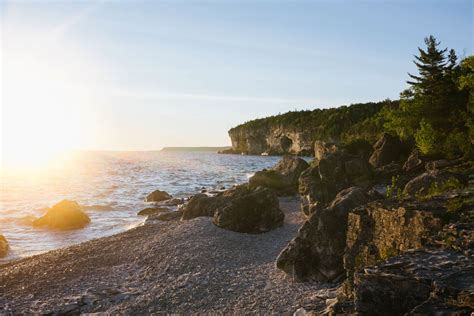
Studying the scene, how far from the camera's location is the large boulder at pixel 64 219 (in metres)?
27.9

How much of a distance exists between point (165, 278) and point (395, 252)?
8.30 meters


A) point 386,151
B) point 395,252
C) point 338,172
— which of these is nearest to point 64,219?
point 338,172

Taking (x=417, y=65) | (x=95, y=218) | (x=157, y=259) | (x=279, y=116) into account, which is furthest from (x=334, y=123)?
(x=157, y=259)

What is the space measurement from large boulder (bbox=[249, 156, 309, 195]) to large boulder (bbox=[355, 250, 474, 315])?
28.7 m

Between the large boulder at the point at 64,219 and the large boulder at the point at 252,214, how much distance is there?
506 inches

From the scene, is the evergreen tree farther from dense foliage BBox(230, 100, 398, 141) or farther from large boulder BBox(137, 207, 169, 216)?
dense foliage BBox(230, 100, 398, 141)

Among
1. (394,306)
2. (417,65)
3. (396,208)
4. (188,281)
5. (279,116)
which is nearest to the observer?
(394,306)

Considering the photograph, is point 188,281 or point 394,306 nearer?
point 394,306

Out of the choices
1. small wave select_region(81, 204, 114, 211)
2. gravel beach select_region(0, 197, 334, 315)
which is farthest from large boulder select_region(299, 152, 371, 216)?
small wave select_region(81, 204, 114, 211)

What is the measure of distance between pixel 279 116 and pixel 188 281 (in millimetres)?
186014

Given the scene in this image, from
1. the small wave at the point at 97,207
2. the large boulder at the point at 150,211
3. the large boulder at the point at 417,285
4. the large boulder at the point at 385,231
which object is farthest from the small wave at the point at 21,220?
the large boulder at the point at 417,285

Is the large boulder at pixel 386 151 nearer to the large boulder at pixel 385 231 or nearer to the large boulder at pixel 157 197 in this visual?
the large boulder at pixel 157 197

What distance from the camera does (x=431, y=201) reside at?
1007 centimetres

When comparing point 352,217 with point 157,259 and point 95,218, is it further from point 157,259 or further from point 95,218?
point 95,218
